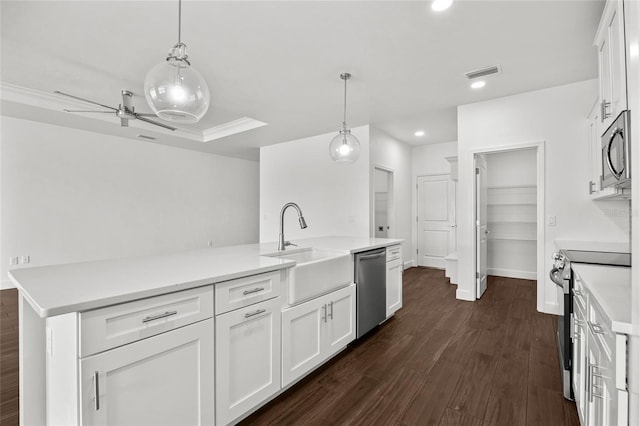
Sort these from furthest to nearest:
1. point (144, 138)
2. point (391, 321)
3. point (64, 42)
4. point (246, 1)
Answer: point (144, 138) < point (391, 321) < point (64, 42) < point (246, 1)

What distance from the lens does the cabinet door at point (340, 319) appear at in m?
2.30

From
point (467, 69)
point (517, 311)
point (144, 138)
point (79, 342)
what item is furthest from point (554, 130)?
point (144, 138)

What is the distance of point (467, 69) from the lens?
3078 millimetres

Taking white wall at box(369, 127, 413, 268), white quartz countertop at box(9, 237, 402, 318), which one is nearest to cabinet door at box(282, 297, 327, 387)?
white quartz countertop at box(9, 237, 402, 318)

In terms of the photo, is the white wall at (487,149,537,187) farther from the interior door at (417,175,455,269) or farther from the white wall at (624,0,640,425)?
the white wall at (624,0,640,425)

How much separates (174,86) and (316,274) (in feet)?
4.86

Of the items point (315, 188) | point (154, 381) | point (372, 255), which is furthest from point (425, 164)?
point (154, 381)

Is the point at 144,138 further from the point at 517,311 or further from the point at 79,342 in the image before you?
the point at 517,311

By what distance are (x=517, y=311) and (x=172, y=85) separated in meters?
4.18

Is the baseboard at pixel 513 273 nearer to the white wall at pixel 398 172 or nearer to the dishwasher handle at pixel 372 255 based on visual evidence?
the white wall at pixel 398 172

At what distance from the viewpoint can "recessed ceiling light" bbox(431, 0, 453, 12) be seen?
2.07 metres

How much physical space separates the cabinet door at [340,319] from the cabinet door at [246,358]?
0.56m

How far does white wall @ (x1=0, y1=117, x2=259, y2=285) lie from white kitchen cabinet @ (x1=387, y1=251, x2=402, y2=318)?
5242 millimetres

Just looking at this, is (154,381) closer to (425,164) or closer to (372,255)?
(372,255)
